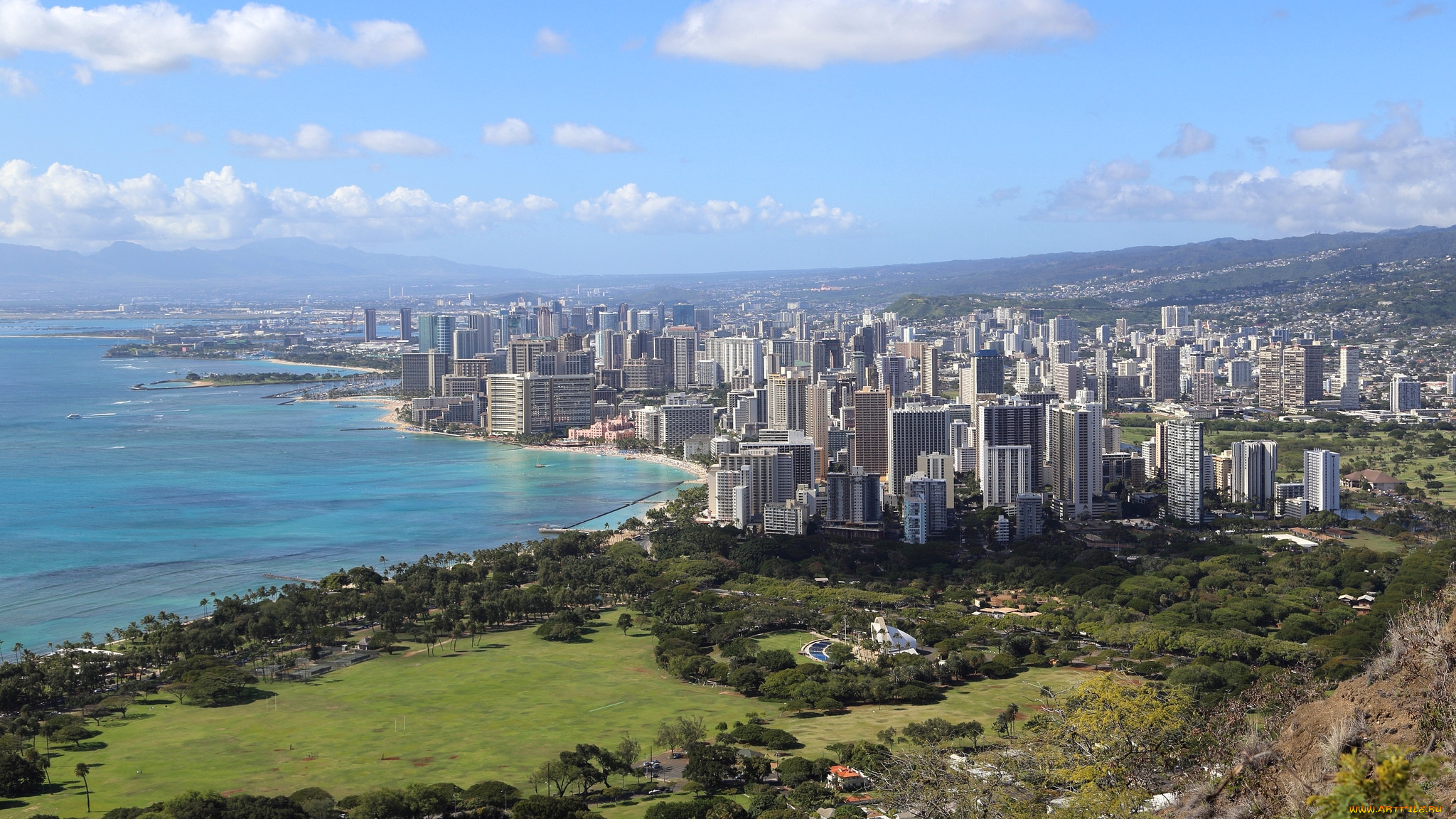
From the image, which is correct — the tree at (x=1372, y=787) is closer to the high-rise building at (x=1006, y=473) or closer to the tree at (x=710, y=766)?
the tree at (x=710, y=766)

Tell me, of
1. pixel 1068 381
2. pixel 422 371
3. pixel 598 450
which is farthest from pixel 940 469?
pixel 422 371

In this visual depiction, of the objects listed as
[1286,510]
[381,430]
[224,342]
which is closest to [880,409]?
[1286,510]

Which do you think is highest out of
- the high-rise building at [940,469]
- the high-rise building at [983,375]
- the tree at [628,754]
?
the high-rise building at [983,375]

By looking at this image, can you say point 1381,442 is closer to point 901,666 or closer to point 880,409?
point 880,409

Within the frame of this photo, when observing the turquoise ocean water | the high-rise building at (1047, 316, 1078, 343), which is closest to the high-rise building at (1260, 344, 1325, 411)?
the high-rise building at (1047, 316, 1078, 343)

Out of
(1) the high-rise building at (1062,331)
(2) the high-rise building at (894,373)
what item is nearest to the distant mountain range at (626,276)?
(1) the high-rise building at (1062,331)
